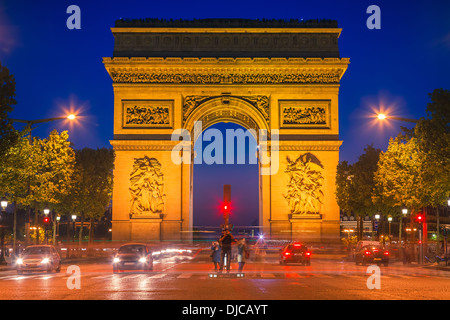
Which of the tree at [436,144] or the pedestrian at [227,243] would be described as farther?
the tree at [436,144]

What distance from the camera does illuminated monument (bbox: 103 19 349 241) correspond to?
5456cm

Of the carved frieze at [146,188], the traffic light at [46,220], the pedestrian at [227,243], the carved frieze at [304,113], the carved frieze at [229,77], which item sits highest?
the carved frieze at [229,77]

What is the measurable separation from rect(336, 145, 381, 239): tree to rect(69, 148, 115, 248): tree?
21082 mm

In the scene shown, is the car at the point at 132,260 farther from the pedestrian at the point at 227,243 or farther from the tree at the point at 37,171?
the tree at the point at 37,171

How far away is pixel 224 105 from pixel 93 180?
13.5 metres

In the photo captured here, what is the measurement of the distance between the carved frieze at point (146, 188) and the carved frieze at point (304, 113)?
38.5 ft

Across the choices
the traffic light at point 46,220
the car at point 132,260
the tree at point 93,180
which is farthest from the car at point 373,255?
the tree at point 93,180

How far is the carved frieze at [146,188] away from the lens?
54.2m

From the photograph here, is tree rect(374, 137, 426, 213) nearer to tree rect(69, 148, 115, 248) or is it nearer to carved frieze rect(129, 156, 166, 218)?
carved frieze rect(129, 156, 166, 218)

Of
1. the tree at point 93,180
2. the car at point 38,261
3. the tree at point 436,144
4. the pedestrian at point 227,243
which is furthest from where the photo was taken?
the tree at point 93,180

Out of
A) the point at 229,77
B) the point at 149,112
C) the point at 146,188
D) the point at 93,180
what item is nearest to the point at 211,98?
the point at 229,77

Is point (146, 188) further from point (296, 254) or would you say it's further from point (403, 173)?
point (403, 173)
